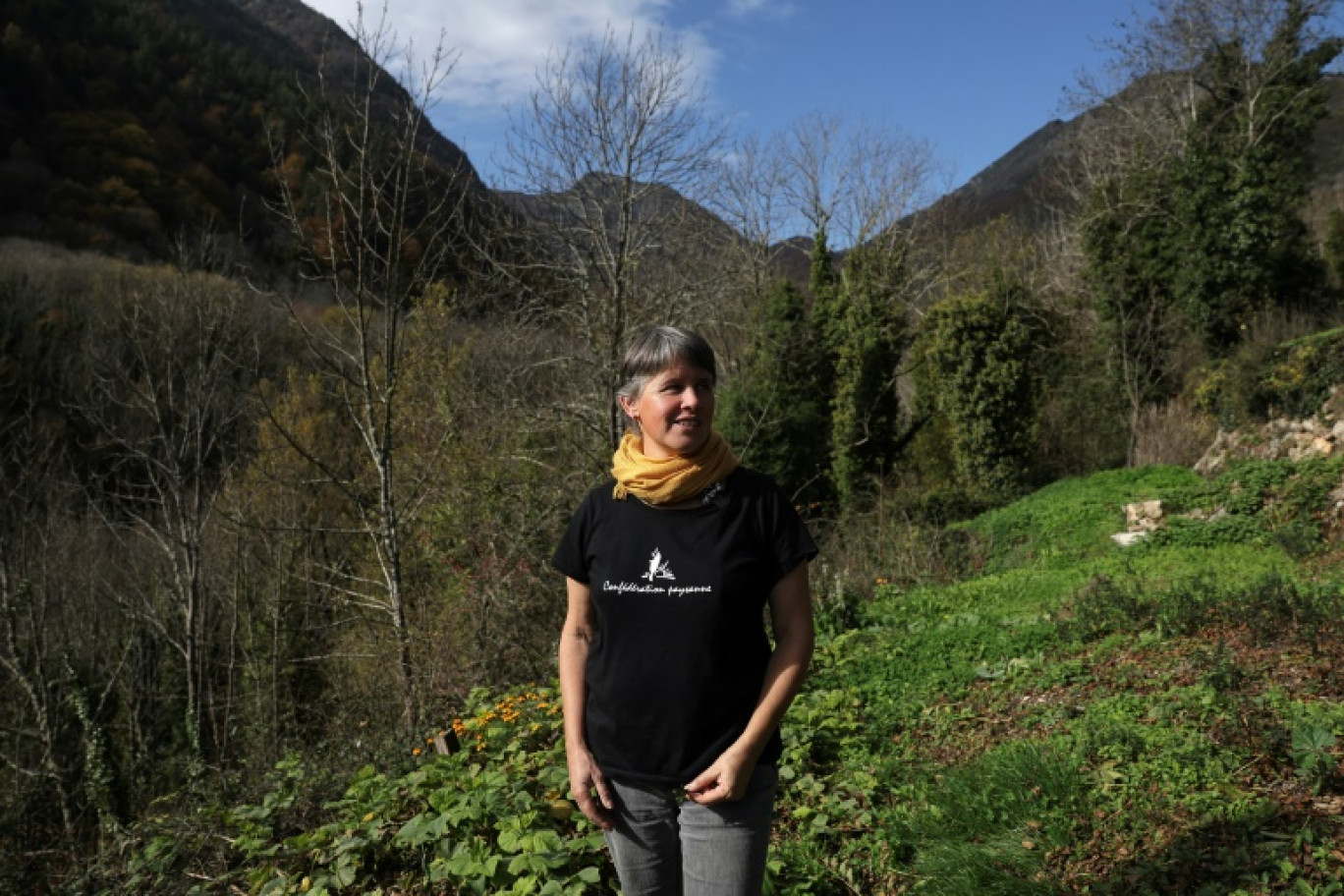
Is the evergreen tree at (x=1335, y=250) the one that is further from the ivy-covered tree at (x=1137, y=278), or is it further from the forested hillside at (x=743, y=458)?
the ivy-covered tree at (x=1137, y=278)

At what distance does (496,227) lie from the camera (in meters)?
10.9

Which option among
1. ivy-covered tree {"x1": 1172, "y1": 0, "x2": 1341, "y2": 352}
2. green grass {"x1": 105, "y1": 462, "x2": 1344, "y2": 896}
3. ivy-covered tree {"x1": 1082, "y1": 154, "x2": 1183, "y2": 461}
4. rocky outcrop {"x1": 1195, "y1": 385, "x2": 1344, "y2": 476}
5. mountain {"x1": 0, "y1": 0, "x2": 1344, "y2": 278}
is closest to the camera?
green grass {"x1": 105, "y1": 462, "x2": 1344, "y2": 896}

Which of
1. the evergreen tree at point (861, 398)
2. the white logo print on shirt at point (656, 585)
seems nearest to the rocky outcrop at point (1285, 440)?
the evergreen tree at point (861, 398)

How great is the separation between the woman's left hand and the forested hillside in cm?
140

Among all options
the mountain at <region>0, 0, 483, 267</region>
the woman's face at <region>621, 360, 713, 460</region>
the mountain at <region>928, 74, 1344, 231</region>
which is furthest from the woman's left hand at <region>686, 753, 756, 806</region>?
the mountain at <region>0, 0, 483, 267</region>

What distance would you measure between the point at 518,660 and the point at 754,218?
2411cm

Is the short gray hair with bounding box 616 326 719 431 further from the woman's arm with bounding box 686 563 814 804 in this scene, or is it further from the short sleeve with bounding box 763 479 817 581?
the woman's arm with bounding box 686 563 814 804

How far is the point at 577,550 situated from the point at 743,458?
28.0 feet

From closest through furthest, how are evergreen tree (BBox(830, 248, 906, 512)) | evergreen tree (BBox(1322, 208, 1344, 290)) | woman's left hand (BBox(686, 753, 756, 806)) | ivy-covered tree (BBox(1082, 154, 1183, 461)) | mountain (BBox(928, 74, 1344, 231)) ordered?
1. woman's left hand (BBox(686, 753, 756, 806))
2. ivy-covered tree (BBox(1082, 154, 1183, 461))
3. evergreen tree (BBox(1322, 208, 1344, 290))
4. evergreen tree (BBox(830, 248, 906, 512))
5. mountain (BBox(928, 74, 1344, 231))

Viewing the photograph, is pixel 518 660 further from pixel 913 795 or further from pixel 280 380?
pixel 280 380

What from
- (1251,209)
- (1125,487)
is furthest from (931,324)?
(1125,487)

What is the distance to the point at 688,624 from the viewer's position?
1.81 metres

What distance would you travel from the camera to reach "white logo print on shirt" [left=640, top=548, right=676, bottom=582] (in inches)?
A: 72.6

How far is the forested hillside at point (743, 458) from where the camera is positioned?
3275mm
